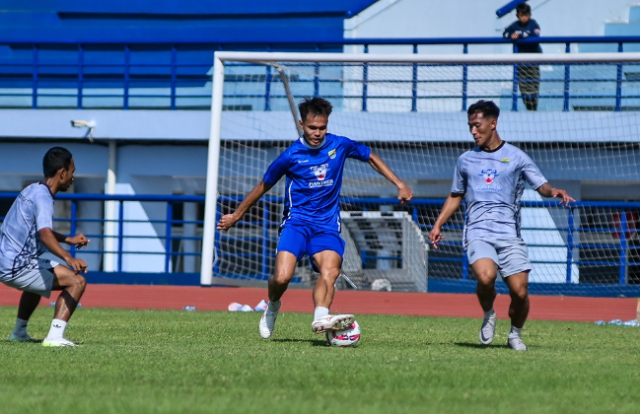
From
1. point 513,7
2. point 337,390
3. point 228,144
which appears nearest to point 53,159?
point 337,390

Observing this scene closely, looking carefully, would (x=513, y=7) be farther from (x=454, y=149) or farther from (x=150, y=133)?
(x=150, y=133)

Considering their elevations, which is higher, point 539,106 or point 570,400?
point 539,106

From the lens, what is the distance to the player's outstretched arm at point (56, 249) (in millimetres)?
6750

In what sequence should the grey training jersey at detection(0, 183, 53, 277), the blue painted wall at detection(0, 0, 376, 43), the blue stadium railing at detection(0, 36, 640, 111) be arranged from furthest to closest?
the blue painted wall at detection(0, 0, 376, 43)
the blue stadium railing at detection(0, 36, 640, 111)
the grey training jersey at detection(0, 183, 53, 277)

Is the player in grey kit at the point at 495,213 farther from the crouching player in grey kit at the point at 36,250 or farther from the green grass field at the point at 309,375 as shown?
the crouching player in grey kit at the point at 36,250

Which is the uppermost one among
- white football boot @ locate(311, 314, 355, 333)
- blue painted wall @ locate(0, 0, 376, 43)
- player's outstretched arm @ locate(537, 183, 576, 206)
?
blue painted wall @ locate(0, 0, 376, 43)

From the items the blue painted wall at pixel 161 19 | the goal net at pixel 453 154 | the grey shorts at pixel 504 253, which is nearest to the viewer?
the grey shorts at pixel 504 253

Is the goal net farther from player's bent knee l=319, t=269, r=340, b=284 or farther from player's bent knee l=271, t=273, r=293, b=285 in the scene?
player's bent knee l=319, t=269, r=340, b=284

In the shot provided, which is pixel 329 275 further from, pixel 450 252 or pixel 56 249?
pixel 450 252

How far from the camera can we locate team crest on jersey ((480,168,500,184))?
288 inches

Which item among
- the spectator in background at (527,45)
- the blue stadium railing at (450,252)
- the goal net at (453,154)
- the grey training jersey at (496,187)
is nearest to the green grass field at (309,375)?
the grey training jersey at (496,187)

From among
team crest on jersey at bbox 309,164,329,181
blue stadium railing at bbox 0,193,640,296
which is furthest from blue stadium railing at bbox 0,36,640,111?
team crest on jersey at bbox 309,164,329,181

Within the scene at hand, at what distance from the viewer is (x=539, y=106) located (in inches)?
639

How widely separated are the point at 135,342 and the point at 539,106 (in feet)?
33.5
